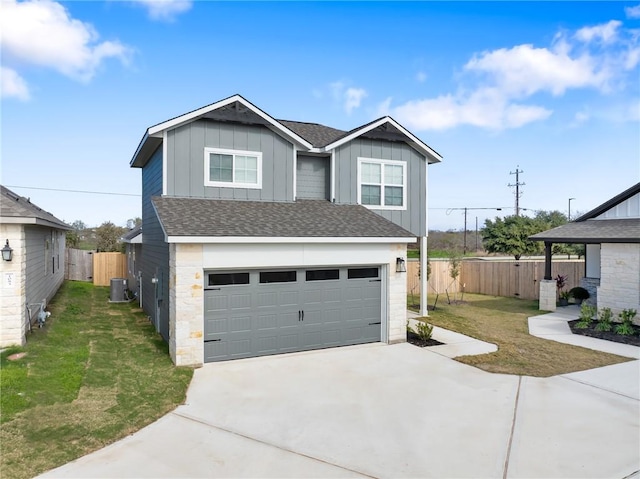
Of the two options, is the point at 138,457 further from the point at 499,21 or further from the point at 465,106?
the point at 465,106

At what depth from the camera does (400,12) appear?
47.6 ft

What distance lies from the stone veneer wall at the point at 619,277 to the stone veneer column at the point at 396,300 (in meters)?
8.24

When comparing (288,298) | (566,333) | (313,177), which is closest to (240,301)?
(288,298)

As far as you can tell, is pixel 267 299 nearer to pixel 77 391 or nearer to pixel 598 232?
pixel 77 391

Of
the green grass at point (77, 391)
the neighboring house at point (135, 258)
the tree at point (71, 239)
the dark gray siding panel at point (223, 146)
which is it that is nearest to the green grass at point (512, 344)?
the green grass at point (77, 391)

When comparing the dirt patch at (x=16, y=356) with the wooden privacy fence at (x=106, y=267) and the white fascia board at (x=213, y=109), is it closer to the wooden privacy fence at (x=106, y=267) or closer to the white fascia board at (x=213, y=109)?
the white fascia board at (x=213, y=109)

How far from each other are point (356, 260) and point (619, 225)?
1127cm

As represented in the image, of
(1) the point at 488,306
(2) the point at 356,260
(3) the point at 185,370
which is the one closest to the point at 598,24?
(1) the point at 488,306

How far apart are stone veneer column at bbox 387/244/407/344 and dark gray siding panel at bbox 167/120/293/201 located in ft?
12.2

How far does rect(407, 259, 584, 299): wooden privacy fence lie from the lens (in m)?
19.5

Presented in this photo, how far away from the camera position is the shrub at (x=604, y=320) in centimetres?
1234

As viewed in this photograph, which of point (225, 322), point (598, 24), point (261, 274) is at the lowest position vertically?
point (225, 322)

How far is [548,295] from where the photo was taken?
16.3 m

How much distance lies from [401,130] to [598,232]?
8493 millimetres
